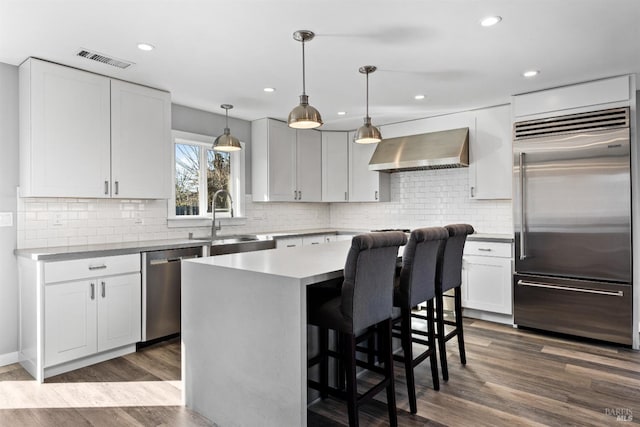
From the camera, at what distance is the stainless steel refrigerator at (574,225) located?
3.53 metres

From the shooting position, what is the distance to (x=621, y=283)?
139 inches

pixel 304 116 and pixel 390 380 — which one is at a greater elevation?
pixel 304 116

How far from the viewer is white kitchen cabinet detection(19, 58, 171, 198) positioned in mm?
3131

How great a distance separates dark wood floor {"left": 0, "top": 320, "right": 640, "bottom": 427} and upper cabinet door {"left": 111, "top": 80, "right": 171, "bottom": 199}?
4.97 ft

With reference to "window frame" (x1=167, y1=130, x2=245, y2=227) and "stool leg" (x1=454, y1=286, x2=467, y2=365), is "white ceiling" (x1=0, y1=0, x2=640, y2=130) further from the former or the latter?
"stool leg" (x1=454, y1=286, x2=467, y2=365)

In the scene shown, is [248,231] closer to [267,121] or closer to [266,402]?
[267,121]

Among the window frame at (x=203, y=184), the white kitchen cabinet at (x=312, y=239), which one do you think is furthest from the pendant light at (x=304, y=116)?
the white kitchen cabinet at (x=312, y=239)

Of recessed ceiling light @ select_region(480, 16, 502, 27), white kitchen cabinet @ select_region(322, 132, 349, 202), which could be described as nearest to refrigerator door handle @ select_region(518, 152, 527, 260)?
recessed ceiling light @ select_region(480, 16, 502, 27)

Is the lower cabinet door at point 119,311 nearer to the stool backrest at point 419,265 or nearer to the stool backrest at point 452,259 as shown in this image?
the stool backrest at point 419,265

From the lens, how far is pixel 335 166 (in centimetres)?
591

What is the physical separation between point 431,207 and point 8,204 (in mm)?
4577

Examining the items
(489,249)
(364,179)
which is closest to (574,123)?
(489,249)

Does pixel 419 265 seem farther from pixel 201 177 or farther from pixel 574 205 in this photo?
pixel 201 177

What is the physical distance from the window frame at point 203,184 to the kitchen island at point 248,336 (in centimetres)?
212
